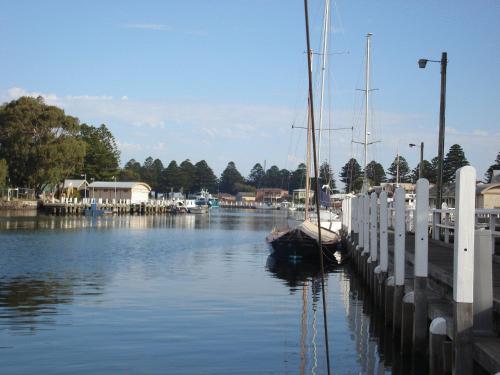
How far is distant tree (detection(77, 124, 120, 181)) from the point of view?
139125 millimetres

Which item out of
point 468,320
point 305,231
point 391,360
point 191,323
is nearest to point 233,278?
point 305,231

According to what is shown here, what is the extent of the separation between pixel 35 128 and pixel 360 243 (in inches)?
3530

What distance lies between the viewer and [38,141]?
11038 centimetres

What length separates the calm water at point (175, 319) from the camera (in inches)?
531

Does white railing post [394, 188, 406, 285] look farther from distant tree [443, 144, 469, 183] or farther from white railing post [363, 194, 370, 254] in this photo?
distant tree [443, 144, 469, 183]

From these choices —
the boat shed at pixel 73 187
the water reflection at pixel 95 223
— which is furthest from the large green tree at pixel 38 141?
the boat shed at pixel 73 187

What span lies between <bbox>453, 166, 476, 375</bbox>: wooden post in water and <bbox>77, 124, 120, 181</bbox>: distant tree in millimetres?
131349

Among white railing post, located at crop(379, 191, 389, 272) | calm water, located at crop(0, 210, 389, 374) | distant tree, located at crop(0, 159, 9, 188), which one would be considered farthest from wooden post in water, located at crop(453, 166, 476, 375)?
distant tree, located at crop(0, 159, 9, 188)

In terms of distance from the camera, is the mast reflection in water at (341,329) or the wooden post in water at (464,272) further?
the mast reflection in water at (341,329)

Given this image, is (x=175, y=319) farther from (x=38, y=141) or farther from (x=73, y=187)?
(x=73, y=187)

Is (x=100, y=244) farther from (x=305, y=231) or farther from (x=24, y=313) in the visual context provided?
(x=24, y=313)

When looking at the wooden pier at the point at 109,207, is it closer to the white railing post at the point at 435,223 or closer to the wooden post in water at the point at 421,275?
the white railing post at the point at 435,223

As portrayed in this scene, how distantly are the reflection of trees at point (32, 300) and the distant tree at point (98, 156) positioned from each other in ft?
373

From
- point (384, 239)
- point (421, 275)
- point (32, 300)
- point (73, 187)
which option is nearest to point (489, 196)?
point (384, 239)
